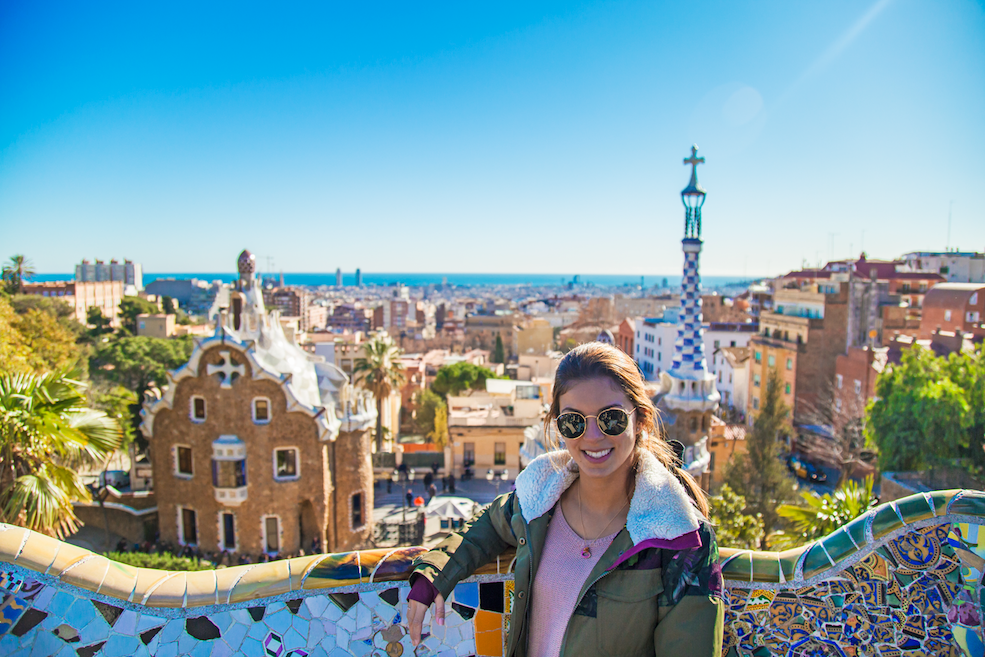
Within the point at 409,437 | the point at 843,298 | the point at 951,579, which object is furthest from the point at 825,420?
the point at 951,579

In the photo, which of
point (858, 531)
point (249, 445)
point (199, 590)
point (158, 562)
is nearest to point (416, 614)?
point (199, 590)

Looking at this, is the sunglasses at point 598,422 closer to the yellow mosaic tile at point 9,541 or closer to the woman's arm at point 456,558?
the woman's arm at point 456,558

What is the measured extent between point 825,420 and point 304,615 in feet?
145

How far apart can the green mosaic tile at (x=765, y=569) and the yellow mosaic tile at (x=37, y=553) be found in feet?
14.1

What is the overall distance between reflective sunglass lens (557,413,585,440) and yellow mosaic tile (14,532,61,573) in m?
3.18

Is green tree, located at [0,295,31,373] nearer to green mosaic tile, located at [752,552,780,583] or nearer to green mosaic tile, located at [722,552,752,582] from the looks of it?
green mosaic tile, located at [722,552,752,582]

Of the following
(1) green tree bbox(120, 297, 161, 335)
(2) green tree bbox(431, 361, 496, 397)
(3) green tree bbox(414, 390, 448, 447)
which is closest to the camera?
(3) green tree bbox(414, 390, 448, 447)

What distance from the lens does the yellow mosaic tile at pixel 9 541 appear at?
12.1 ft

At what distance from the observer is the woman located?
273 cm

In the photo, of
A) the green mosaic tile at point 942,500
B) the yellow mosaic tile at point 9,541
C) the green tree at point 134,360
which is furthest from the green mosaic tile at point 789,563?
the green tree at point 134,360

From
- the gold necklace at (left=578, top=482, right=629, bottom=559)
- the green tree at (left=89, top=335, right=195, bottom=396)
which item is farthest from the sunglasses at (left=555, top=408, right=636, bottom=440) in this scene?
the green tree at (left=89, top=335, right=195, bottom=396)

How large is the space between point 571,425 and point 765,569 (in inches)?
78.0

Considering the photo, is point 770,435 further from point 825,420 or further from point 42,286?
point 42,286

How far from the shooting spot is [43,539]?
383 centimetres
